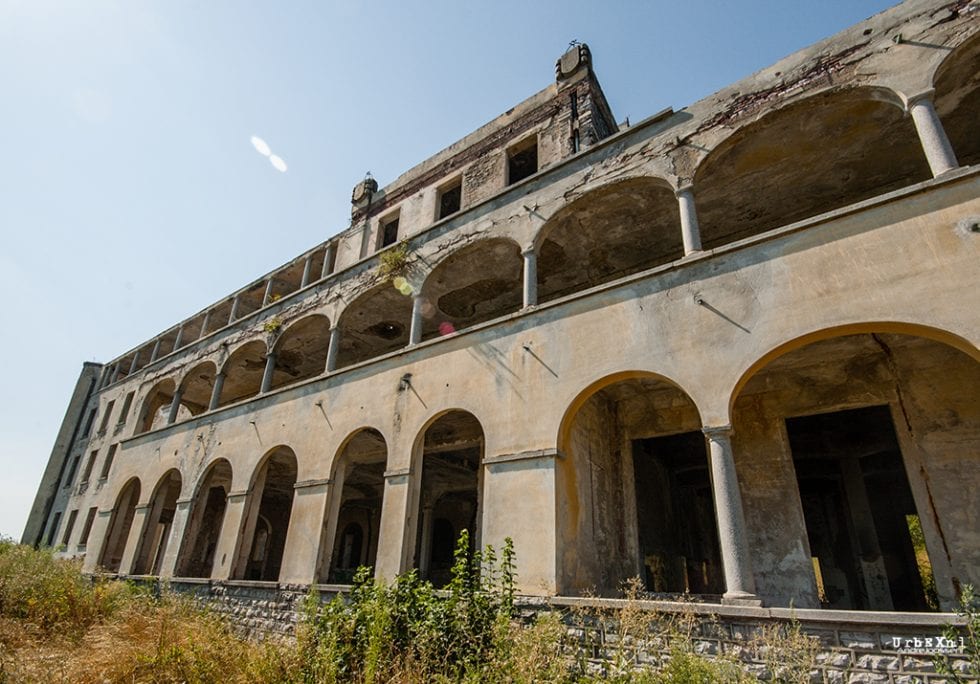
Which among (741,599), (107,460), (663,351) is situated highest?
(107,460)

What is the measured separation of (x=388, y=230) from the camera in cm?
1662

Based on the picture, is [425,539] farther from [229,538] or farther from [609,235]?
[609,235]

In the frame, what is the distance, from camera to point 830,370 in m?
9.44

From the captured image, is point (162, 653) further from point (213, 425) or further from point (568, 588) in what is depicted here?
point (213, 425)

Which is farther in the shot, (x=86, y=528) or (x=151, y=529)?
(x=86, y=528)

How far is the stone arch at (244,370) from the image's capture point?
55.9ft

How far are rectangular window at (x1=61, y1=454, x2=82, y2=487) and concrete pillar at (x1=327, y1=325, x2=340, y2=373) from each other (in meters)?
21.1

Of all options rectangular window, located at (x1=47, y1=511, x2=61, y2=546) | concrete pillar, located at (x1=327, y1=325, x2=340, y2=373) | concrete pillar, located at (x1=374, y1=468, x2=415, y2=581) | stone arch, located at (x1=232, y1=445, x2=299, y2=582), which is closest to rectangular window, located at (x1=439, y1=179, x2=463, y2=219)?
concrete pillar, located at (x1=327, y1=325, x2=340, y2=373)

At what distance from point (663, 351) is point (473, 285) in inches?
255

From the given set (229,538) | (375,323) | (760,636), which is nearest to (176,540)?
(229,538)

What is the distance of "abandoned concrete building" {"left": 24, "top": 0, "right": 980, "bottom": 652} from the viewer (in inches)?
274

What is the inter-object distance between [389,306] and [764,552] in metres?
10.2

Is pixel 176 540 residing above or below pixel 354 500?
below

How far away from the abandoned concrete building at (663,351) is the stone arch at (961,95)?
0.11 feet
